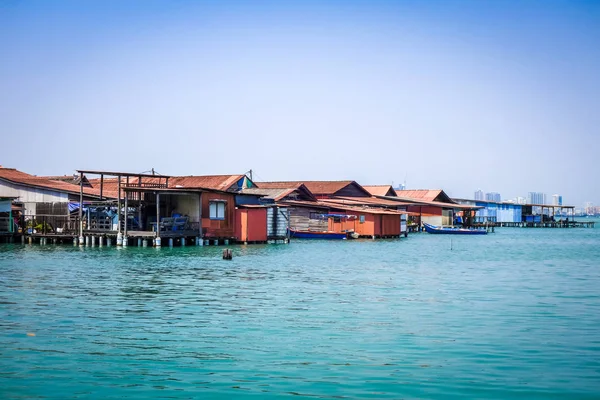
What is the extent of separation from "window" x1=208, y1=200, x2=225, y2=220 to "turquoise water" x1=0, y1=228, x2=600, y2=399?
18.0 metres

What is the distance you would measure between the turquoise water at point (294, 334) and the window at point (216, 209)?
18.0 meters

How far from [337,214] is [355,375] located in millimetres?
55069

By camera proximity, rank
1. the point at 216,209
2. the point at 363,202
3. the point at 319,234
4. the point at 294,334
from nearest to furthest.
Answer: the point at 294,334 < the point at 216,209 < the point at 319,234 < the point at 363,202

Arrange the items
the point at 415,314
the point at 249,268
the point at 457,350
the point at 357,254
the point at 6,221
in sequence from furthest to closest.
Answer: the point at 6,221 → the point at 357,254 → the point at 249,268 → the point at 415,314 → the point at 457,350

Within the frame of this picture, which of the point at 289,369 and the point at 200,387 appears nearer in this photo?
the point at 200,387

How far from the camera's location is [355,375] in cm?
1302

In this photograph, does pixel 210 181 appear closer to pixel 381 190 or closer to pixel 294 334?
pixel 381 190

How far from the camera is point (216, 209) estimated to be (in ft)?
166

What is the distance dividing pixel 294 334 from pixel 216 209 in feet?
113

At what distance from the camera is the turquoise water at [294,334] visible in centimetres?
1240

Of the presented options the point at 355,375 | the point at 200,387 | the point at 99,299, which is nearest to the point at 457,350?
the point at 355,375

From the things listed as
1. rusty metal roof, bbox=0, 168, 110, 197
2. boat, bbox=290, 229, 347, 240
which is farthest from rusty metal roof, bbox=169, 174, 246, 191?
rusty metal roof, bbox=0, 168, 110, 197

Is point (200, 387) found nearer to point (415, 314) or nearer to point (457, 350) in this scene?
point (457, 350)

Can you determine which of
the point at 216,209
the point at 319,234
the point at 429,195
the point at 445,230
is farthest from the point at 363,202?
the point at 216,209
